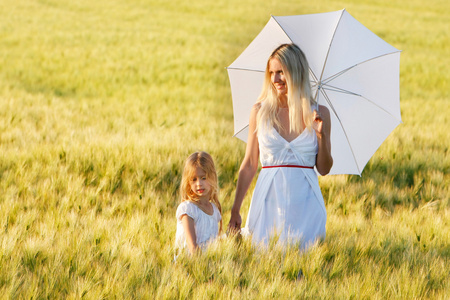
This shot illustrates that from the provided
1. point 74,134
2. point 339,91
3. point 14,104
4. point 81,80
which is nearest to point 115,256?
point 339,91

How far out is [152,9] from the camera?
2155cm

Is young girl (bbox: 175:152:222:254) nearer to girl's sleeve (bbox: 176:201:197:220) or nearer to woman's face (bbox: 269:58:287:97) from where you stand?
girl's sleeve (bbox: 176:201:197:220)

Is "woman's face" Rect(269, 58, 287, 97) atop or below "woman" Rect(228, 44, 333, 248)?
atop

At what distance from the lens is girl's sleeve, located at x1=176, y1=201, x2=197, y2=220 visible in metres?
2.86

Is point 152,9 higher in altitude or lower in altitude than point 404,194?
higher

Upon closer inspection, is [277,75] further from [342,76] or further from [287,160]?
[342,76]

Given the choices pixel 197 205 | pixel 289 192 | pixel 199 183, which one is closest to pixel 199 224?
pixel 197 205

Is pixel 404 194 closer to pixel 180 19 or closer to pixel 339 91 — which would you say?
pixel 339 91

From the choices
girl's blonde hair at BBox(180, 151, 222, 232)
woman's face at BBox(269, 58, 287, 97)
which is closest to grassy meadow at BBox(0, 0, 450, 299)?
girl's blonde hair at BBox(180, 151, 222, 232)

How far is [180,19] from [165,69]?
27.2 ft

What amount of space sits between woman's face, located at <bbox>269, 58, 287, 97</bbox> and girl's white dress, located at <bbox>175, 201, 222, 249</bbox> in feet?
2.64

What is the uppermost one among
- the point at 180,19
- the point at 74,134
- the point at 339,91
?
the point at 180,19

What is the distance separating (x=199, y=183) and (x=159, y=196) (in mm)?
1265

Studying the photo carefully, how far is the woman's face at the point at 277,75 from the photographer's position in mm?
2920
